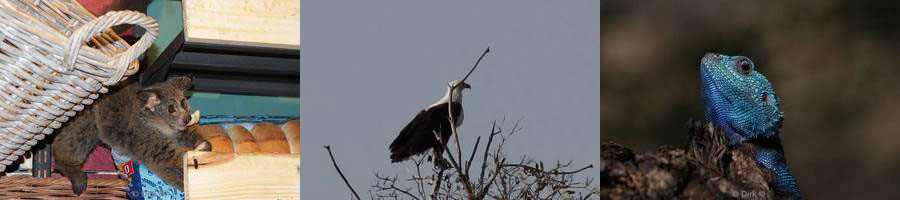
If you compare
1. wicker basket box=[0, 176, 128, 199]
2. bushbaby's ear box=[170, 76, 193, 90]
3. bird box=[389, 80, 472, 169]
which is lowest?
wicker basket box=[0, 176, 128, 199]

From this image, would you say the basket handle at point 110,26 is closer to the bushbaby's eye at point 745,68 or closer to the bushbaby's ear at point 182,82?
the bushbaby's ear at point 182,82

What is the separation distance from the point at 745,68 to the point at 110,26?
987 millimetres

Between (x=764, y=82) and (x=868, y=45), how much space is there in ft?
0.64

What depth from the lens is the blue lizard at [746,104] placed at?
1.58 m

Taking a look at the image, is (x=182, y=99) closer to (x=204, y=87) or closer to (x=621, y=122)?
(x=204, y=87)

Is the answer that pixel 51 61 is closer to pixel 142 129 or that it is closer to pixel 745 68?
pixel 142 129

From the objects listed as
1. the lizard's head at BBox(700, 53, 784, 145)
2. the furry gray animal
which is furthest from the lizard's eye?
the furry gray animal

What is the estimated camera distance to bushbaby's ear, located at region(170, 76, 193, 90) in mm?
1272

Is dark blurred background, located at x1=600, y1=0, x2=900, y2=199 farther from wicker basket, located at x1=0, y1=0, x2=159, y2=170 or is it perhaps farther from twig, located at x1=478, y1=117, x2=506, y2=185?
wicker basket, located at x1=0, y1=0, x2=159, y2=170

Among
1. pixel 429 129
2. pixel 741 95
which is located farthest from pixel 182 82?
pixel 741 95

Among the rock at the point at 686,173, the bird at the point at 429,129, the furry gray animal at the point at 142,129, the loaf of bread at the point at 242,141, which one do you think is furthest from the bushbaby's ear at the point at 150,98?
the rock at the point at 686,173

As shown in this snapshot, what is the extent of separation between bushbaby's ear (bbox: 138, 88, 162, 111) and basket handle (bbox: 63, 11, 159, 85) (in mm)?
161

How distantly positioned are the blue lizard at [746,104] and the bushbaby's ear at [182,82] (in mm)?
793

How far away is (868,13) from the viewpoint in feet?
5.40
